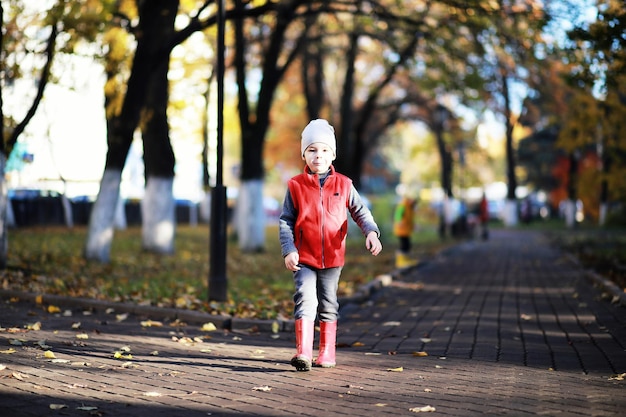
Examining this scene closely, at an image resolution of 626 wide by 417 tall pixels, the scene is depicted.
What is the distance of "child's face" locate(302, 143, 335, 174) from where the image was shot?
291 inches

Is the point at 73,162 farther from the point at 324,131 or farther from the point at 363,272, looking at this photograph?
the point at 324,131

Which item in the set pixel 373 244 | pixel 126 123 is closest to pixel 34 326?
pixel 373 244

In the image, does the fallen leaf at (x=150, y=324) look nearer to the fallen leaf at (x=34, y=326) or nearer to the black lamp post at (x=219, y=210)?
the fallen leaf at (x=34, y=326)

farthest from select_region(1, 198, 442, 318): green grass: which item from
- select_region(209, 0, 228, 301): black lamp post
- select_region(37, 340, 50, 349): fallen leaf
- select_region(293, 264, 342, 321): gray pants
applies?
select_region(293, 264, 342, 321): gray pants

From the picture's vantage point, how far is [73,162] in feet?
148

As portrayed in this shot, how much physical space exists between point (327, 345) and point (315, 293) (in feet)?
1.53

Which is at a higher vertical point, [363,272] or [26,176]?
[26,176]

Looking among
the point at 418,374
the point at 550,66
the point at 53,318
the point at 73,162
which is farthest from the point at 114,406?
the point at 73,162

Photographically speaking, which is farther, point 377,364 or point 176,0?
point 176,0

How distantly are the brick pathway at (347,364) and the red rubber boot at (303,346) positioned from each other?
4.0 inches

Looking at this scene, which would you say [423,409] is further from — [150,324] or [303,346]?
[150,324]

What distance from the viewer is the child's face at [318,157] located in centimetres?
739

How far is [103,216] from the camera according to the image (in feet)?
57.3

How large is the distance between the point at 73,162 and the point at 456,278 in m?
30.3
